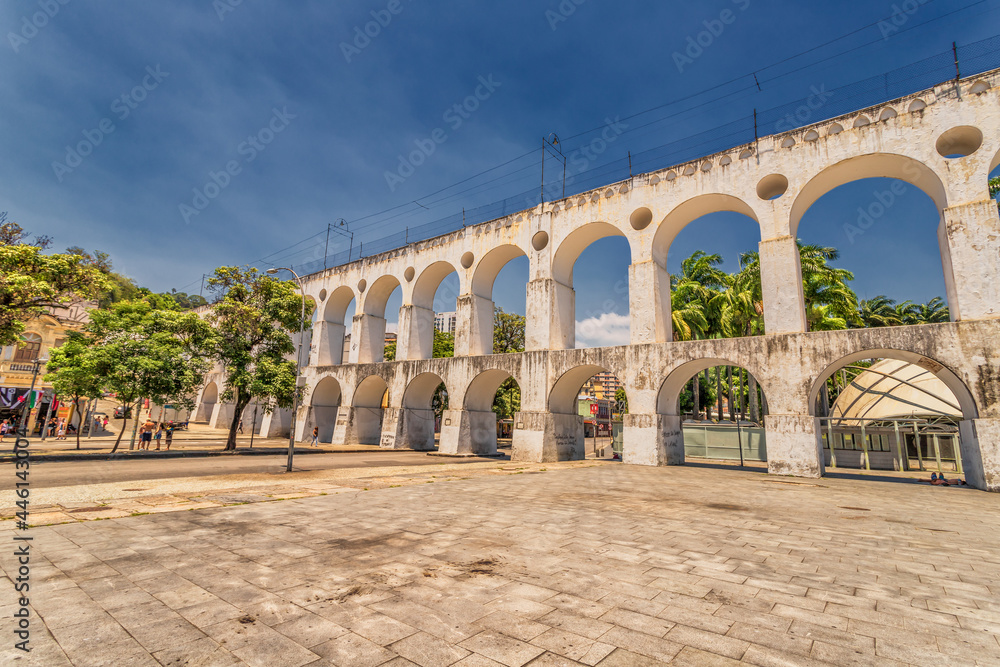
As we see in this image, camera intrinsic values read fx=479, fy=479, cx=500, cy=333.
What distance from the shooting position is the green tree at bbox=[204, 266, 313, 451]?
78.1 ft

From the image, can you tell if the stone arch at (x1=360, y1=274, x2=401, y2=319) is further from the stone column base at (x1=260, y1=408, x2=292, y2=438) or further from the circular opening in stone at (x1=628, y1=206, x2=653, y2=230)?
the circular opening in stone at (x1=628, y1=206, x2=653, y2=230)

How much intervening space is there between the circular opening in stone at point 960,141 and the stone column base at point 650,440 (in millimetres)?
13783

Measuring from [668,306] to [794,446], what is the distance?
25.7ft

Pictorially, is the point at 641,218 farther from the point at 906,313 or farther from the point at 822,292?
the point at 906,313

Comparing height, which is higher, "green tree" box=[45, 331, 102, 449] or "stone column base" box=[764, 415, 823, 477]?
"green tree" box=[45, 331, 102, 449]

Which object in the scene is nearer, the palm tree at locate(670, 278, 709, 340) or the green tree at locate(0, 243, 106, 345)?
the green tree at locate(0, 243, 106, 345)

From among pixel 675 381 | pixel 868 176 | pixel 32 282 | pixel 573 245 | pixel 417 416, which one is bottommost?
pixel 417 416

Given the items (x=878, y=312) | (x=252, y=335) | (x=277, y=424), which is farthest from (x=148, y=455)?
(x=878, y=312)

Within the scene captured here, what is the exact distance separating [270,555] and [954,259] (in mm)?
20604

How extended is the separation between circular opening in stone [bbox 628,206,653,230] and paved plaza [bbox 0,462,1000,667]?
51.8 feet

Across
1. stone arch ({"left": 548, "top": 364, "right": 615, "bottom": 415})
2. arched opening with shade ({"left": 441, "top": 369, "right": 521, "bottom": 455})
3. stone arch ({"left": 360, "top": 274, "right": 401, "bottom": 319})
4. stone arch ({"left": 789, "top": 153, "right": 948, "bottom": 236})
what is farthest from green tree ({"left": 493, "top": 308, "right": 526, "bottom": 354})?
stone arch ({"left": 789, "top": 153, "right": 948, "bottom": 236})

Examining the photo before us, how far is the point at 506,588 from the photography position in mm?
4762

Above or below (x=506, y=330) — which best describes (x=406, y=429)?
below

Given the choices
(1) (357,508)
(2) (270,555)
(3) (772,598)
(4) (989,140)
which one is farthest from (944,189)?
(2) (270,555)
